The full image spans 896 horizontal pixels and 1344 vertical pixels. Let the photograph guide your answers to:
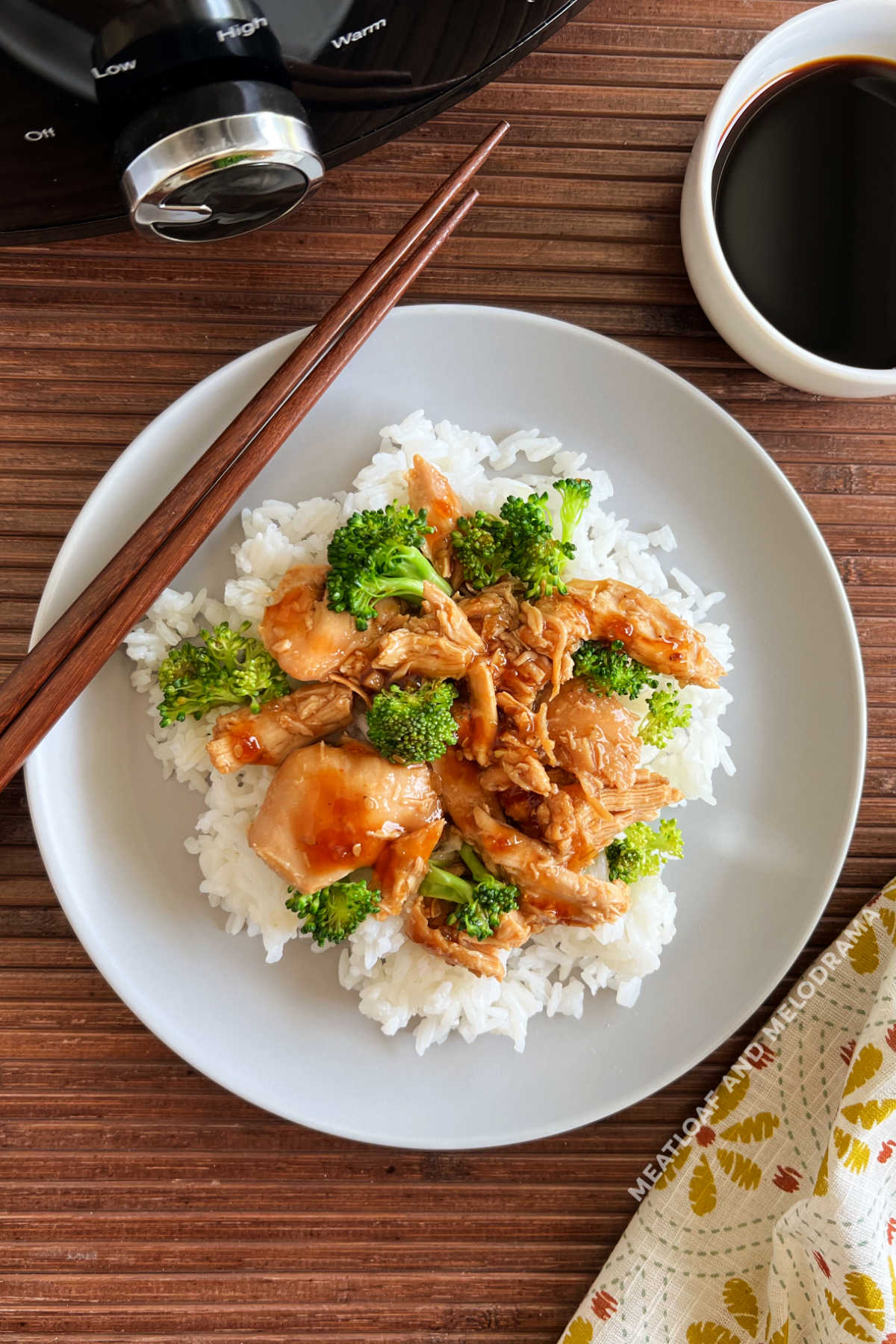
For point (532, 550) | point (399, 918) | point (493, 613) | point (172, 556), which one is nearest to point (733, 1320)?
point (399, 918)

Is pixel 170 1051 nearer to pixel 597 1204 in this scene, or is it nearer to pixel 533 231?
pixel 597 1204

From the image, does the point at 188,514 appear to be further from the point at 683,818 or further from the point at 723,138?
the point at 723,138

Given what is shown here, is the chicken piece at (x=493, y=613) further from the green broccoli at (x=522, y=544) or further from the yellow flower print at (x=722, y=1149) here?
the yellow flower print at (x=722, y=1149)

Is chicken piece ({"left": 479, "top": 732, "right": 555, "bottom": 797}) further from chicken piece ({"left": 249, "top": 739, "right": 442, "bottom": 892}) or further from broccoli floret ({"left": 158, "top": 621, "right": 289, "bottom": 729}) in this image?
broccoli floret ({"left": 158, "top": 621, "right": 289, "bottom": 729})

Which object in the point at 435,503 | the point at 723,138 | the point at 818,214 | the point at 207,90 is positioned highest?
the point at 207,90

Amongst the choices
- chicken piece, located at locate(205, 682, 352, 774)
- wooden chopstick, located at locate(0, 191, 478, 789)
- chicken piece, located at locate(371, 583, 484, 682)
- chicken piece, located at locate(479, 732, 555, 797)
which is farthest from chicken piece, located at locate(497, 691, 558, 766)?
wooden chopstick, located at locate(0, 191, 478, 789)

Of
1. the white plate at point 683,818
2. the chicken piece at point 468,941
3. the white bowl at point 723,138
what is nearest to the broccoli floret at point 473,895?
the chicken piece at point 468,941
